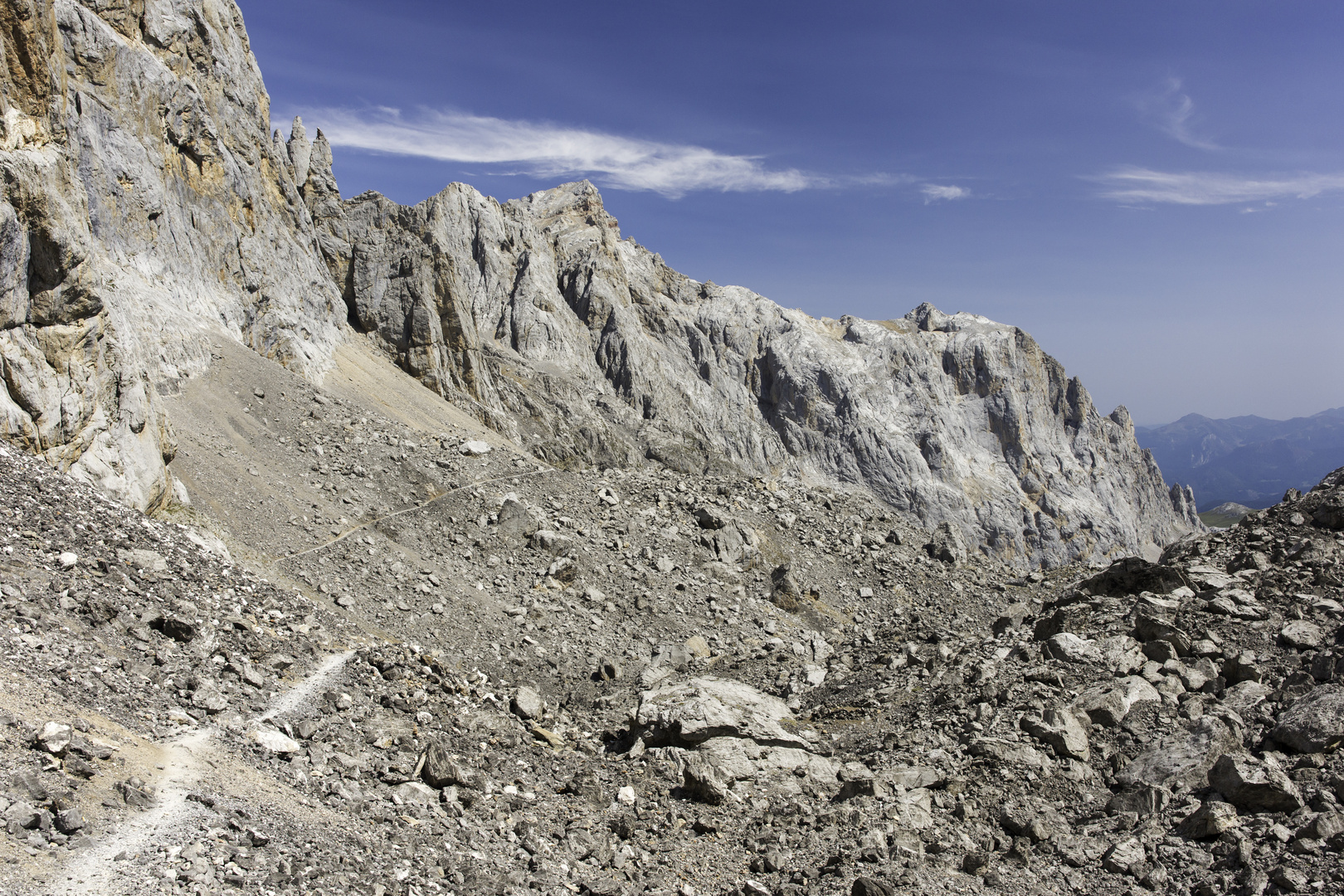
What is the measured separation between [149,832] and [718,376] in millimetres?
76444

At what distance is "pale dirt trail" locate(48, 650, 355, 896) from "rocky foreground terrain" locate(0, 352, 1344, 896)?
46 mm

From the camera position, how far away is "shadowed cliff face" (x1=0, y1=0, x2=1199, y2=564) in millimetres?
19469

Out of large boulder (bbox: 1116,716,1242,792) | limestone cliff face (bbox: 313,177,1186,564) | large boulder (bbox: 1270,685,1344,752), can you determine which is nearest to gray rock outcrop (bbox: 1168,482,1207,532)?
limestone cliff face (bbox: 313,177,1186,564)

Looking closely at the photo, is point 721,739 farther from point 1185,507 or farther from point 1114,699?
point 1185,507

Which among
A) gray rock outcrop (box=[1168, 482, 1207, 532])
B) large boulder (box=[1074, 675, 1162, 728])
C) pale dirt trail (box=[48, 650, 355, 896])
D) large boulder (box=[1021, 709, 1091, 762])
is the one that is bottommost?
gray rock outcrop (box=[1168, 482, 1207, 532])

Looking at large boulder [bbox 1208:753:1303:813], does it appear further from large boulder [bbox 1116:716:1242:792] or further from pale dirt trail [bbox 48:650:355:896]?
pale dirt trail [bbox 48:650:355:896]

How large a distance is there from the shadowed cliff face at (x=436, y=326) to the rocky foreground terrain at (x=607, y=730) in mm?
5789

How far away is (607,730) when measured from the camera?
736 inches

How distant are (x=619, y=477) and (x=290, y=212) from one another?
97.6 ft

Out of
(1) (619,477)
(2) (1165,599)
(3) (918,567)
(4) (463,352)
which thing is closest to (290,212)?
(4) (463,352)

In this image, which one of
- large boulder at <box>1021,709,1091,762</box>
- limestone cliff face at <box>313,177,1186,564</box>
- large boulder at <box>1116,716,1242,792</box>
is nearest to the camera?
large boulder at <box>1116,716,1242,792</box>

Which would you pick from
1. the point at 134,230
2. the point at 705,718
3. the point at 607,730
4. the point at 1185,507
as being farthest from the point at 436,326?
the point at 1185,507

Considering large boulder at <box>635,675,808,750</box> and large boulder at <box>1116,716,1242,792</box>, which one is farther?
large boulder at <box>635,675,808,750</box>

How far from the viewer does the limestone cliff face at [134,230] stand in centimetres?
1841
